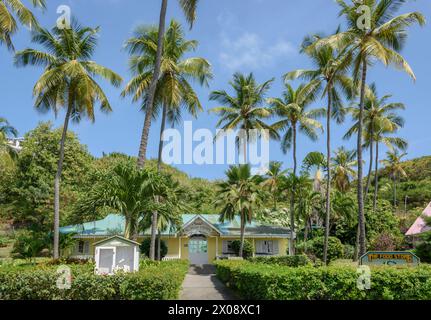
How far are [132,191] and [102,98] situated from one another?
10420 millimetres

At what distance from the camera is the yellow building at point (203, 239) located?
102 feet

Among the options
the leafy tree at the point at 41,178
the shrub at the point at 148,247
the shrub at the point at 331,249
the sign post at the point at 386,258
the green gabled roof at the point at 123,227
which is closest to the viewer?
the sign post at the point at 386,258

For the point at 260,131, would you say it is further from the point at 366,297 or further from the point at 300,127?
the point at 366,297

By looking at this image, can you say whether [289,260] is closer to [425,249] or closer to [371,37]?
[425,249]

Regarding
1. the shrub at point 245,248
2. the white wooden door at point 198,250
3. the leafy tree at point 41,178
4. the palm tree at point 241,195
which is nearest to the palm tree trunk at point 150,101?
the palm tree at point 241,195

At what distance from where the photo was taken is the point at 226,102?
110 feet

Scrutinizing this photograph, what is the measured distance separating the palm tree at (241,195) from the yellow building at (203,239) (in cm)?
225

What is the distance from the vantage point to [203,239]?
3262 centimetres

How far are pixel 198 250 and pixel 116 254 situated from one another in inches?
731

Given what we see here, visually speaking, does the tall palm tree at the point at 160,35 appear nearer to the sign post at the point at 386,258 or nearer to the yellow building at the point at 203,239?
the sign post at the point at 386,258

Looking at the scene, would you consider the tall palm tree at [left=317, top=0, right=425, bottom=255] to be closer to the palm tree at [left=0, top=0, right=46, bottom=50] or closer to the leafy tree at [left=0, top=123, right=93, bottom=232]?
the palm tree at [left=0, top=0, right=46, bottom=50]

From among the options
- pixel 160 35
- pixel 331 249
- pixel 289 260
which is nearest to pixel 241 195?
pixel 289 260

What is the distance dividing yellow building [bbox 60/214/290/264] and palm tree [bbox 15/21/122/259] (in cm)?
786
